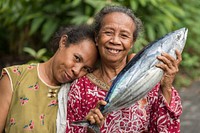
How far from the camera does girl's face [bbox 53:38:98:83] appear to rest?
3.03 m

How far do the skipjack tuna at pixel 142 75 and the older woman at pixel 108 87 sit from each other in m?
0.11

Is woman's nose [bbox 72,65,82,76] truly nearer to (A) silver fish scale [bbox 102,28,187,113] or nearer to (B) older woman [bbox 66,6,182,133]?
(B) older woman [bbox 66,6,182,133]

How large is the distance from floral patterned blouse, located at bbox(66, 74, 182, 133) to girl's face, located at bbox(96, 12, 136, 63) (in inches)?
8.5

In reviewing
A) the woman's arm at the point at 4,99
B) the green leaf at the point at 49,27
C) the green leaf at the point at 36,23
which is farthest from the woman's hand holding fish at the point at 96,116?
the green leaf at the point at 36,23

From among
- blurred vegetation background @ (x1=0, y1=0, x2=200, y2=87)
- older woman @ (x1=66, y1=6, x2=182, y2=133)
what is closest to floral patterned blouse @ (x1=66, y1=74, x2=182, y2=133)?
older woman @ (x1=66, y1=6, x2=182, y2=133)

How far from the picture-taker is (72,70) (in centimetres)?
304

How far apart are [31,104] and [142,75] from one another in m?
0.84

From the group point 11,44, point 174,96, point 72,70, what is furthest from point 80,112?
point 11,44

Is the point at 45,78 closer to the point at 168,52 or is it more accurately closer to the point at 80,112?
the point at 80,112


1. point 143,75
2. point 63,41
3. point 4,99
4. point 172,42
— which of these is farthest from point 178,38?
point 4,99

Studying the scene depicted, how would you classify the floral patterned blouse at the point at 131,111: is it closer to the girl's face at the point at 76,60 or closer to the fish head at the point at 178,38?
the girl's face at the point at 76,60

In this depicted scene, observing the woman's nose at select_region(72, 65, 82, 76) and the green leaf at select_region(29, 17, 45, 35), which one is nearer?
the woman's nose at select_region(72, 65, 82, 76)

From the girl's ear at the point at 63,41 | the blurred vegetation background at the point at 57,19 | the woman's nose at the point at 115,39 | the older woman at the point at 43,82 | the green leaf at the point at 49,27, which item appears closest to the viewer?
the woman's nose at the point at 115,39

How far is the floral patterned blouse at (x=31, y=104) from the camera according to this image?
314cm
